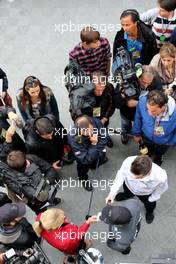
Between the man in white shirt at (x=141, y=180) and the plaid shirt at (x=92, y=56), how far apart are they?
4.31 feet

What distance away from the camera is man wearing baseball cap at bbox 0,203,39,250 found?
3514 millimetres

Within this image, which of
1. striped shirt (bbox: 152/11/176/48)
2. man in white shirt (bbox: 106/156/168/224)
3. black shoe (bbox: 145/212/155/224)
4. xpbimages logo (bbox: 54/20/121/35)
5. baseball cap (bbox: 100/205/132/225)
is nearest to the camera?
baseball cap (bbox: 100/205/132/225)

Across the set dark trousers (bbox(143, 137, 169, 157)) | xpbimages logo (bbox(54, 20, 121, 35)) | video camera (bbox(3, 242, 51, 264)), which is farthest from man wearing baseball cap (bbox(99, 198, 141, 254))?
xpbimages logo (bbox(54, 20, 121, 35))

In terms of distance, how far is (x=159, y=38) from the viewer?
470 centimetres

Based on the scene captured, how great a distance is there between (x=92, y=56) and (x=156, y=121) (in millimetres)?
1045

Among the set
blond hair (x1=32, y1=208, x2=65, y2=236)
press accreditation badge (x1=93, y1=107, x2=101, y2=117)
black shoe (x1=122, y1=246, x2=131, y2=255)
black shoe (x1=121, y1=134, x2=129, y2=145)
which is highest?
press accreditation badge (x1=93, y1=107, x2=101, y2=117)

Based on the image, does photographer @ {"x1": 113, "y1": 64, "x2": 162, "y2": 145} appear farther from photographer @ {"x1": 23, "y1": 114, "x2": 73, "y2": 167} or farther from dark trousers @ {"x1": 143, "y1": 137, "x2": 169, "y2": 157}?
photographer @ {"x1": 23, "y1": 114, "x2": 73, "y2": 167}

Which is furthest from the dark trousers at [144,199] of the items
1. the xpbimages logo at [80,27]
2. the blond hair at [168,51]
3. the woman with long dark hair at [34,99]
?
the xpbimages logo at [80,27]

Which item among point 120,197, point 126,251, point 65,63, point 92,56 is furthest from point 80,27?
point 126,251

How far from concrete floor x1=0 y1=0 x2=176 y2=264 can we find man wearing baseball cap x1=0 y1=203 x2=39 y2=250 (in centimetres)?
55

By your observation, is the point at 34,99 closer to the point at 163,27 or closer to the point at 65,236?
the point at 65,236

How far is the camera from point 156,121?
4.05 meters

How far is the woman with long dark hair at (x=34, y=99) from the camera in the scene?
415 centimetres

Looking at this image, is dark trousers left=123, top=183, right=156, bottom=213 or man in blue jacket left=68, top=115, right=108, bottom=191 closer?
man in blue jacket left=68, top=115, right=108, bottom=191
